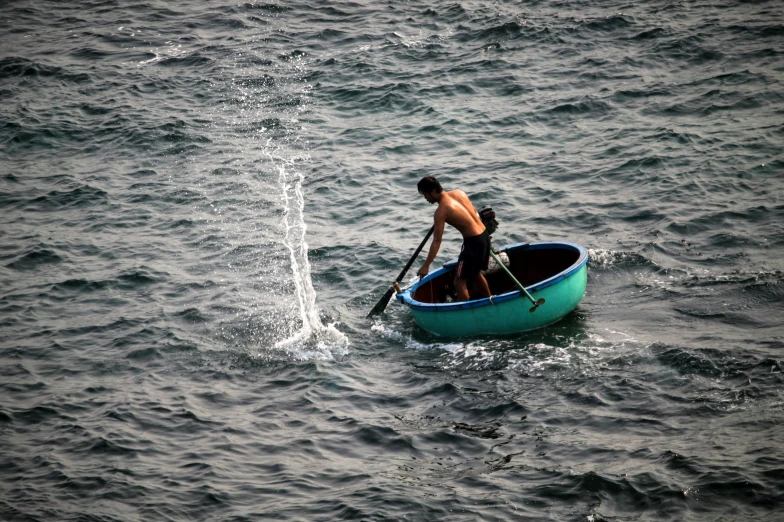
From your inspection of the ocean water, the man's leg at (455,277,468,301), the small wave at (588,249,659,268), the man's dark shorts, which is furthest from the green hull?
the small wave at (588,249,659,268)

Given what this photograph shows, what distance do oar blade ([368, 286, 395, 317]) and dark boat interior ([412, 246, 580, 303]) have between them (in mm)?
322

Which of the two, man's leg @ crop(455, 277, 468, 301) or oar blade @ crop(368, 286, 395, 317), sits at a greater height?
man's leg @ crop(455, 277, 468, 301)

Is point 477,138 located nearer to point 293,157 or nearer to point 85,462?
point 293,157

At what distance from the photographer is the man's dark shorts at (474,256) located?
34.4 ft

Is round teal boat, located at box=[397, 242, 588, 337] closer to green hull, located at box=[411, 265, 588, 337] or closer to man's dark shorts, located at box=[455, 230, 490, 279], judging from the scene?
green hull, located at box=[411, 265, 588, 337]

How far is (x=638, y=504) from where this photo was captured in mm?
7281

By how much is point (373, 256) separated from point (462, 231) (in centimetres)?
292

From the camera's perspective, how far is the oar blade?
37.0ft

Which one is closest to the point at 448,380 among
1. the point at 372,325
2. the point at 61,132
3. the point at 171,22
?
the point at 372,325

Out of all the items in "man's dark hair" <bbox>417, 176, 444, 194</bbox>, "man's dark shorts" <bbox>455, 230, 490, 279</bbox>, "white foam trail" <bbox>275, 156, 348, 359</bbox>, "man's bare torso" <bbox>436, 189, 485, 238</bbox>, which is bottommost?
"white foam trail" <bbox>275, 156, 348, 359</bbox>

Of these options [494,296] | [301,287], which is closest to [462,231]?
[494,296]

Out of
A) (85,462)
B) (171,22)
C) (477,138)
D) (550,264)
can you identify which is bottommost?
(85,462)

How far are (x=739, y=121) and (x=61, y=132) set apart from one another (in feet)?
44.8

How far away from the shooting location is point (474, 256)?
10.5 metres
